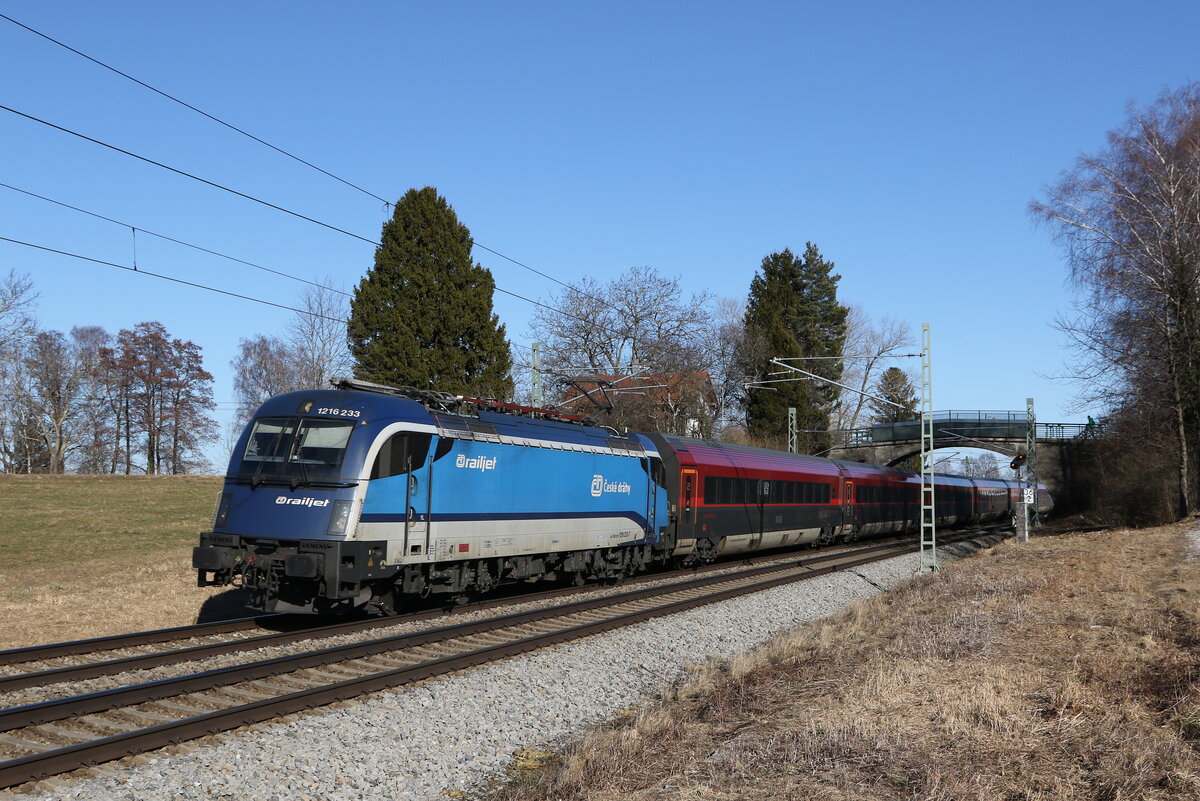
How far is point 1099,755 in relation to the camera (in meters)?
6.48

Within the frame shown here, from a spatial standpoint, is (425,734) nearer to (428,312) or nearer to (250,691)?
(250,691)

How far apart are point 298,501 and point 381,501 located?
1.05m

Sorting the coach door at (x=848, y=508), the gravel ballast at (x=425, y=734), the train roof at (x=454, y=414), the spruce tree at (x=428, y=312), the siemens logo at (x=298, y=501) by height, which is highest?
the spruce tree at (x=428, y=312)

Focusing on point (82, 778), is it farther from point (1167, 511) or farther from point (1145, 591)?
point (1167, 511)

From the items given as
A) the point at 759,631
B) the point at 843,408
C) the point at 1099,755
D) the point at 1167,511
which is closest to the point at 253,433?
the point at 759,631

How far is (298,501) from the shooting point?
1223 centimetres

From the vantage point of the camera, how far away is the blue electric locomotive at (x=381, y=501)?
1214 cm

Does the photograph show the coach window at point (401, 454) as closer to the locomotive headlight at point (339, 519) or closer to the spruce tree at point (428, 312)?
the locomotive headlight at point (339, 519)

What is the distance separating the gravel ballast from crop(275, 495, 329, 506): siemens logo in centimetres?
307

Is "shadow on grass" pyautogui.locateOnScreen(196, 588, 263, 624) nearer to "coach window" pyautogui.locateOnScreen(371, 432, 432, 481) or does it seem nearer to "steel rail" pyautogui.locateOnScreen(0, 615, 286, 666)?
"steel rail" pyautogui.locateOnScreen(0, 615, 286, 666)

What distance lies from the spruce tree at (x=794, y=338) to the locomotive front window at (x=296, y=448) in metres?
51.9

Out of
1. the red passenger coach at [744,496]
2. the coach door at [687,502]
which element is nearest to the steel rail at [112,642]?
the coach door at [687,502]

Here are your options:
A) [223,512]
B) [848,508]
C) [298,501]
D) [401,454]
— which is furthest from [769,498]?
[223,512]

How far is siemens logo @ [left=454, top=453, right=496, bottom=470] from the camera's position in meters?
14.1
